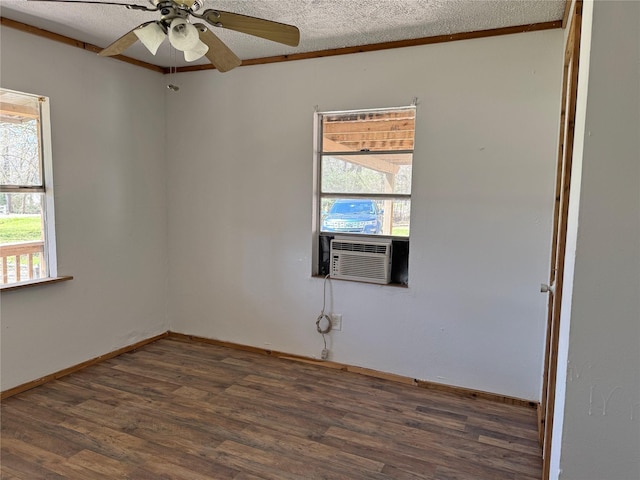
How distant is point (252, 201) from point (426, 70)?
1.69 m

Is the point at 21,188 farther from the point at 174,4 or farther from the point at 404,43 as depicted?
the point at 404,43

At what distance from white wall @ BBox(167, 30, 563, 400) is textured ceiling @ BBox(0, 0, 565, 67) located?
0.57ft

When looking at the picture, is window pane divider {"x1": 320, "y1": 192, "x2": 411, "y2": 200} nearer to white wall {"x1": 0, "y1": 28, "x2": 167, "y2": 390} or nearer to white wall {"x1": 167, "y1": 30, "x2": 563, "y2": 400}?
white wall {"x1": 167, "y1": 30, "x2": 563, "y2": 400}

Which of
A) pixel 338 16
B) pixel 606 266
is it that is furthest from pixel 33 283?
pixel 606 266

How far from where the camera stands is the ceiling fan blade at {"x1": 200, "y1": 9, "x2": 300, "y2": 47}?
188 cm

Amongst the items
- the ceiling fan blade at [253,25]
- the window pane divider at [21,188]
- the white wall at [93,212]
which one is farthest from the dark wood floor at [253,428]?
the ceiling fan blade at [253,25]

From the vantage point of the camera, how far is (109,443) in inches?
95.7

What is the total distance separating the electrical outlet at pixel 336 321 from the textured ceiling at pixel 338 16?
2034 mm

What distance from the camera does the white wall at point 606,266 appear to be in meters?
1.22

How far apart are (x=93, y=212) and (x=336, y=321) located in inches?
81.8

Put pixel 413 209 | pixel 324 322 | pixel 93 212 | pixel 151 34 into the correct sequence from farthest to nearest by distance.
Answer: pixel 324 322, pixel 93 212, pixel 413 209, pixel 151 34

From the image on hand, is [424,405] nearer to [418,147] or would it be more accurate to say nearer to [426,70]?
[418,147]

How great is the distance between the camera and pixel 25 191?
303 centimetres

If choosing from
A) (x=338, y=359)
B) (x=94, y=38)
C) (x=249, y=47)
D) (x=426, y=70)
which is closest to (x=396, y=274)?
(x=338, y=359)
